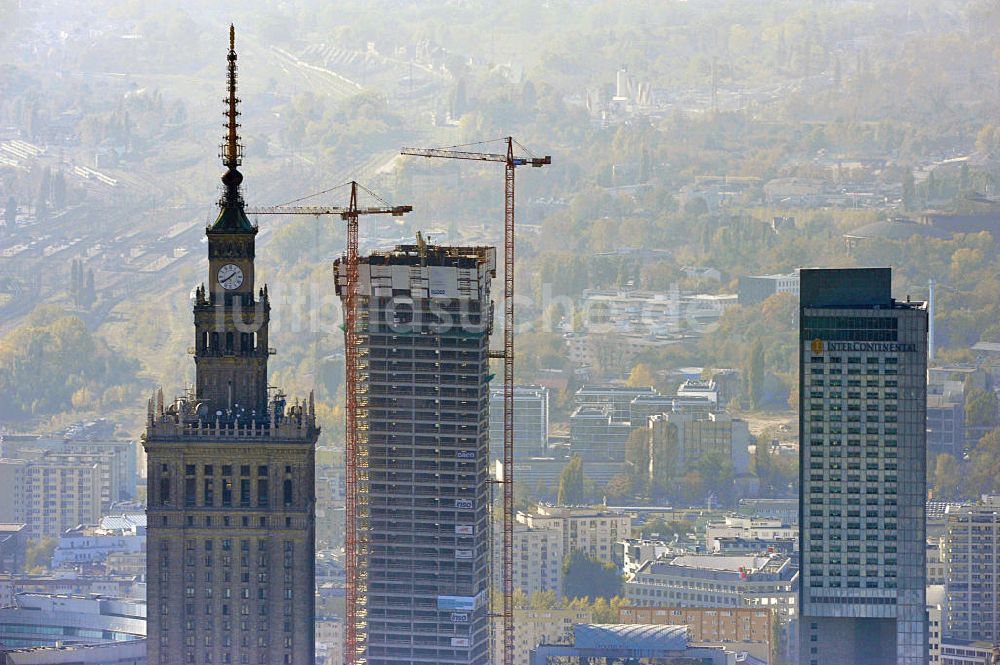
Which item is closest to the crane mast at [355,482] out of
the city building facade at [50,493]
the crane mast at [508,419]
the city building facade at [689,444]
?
the crane mast at [508,419]

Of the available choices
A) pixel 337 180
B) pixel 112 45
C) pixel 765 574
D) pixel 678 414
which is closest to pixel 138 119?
pixel 112 45

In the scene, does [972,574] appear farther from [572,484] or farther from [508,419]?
[572,484]

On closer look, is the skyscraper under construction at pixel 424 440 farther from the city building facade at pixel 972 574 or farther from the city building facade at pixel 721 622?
the city building facade at pixel 972 574

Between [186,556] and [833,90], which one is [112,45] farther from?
[186,556]

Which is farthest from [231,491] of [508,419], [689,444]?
[689,444]

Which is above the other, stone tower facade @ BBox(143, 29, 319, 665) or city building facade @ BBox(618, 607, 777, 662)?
stone tower facade @ BBox(143, 29, 319, 665)

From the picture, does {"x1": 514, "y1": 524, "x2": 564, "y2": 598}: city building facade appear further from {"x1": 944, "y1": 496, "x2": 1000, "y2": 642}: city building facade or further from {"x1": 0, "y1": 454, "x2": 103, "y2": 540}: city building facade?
{"x1": 0, "y1": 454, "x2": 103, "y2": 540}: city building facade

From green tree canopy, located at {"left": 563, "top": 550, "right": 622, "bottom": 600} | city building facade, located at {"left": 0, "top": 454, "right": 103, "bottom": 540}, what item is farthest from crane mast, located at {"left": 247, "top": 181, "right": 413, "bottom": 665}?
city building facade, located at {"left": 0, "top": 454, "right": 103, "bottom": 540}
